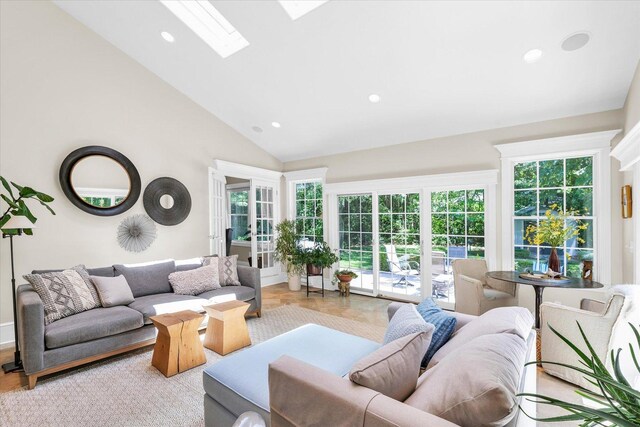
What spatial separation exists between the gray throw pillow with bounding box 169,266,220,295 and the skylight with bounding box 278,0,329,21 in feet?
10.0

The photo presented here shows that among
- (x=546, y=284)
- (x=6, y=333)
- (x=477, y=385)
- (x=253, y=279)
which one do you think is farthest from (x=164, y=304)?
(x=546, y=284)

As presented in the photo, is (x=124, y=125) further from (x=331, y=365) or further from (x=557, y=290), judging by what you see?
(x=557, y=290)

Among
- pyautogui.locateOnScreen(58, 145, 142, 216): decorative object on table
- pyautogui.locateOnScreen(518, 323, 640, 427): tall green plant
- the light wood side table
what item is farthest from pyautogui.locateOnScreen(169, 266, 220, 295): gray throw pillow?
pyautogui.locateOnScreen(518, 323, 640, 427): tall green plant

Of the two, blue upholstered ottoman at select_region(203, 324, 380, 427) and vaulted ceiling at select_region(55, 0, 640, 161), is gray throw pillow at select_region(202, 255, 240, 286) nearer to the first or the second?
blue upholstered ottoman at select_region(203, 324, 380, 427)

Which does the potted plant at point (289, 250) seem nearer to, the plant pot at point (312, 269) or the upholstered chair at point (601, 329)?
the plant pot at point (312, 269)

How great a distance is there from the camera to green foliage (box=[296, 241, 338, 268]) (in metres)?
5.28

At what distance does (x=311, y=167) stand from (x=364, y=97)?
2.12 meters

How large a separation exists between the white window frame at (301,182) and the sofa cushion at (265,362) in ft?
11.3

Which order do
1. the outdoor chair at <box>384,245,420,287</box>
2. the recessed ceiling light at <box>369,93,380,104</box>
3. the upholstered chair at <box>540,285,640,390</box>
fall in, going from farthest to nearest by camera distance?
1. the outdoor chair at <box>384,245,420,287</box>
2. the recessed ceiling light at <box>369,93,380,104</box>
3. the upholstered chair at <box>540,285,640,390</box>

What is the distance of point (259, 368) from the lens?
74.2 inches

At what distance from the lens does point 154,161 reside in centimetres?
448

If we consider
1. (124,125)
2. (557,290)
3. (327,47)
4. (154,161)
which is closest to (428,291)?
(557,290)

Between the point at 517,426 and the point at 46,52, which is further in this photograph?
the point at 46,52

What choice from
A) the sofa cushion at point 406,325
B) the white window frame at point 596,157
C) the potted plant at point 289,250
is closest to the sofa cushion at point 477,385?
the sofa cushion at point 406,325
